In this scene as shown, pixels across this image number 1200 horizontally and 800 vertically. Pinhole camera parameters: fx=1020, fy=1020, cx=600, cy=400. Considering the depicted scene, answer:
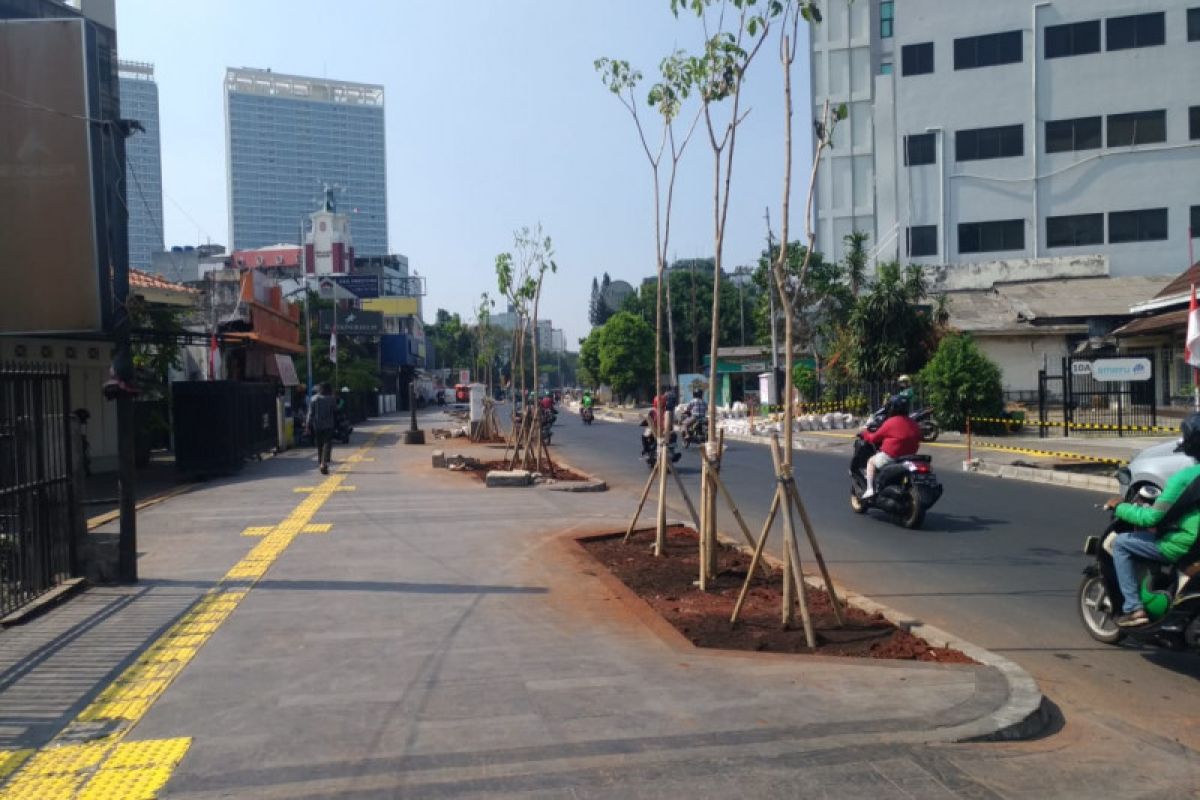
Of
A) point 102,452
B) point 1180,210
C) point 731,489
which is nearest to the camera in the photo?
point 731,489

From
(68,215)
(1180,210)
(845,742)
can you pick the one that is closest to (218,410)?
(68,215)

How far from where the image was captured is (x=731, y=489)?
17625 mm

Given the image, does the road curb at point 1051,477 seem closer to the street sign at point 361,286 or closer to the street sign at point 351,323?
the street sign at point 351,323

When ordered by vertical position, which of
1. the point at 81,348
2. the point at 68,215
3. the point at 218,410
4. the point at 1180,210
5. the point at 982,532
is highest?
the point at 1180,210

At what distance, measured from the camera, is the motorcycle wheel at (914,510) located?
12.6m

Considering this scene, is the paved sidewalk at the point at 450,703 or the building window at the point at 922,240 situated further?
the building window at the point at 922,240

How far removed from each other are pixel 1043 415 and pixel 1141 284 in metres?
16.9

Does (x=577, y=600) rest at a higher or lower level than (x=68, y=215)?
lower

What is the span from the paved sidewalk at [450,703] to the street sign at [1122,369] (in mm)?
19866

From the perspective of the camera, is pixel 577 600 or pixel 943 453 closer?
pixel 577 600

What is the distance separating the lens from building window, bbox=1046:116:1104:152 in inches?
1752

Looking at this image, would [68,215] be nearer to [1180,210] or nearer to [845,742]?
[845,742]

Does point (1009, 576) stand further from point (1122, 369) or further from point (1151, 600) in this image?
point (1122, 369)

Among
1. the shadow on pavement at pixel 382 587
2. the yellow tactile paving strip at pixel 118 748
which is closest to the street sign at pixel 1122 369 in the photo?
the shadow on pavement at pixel 382 587
